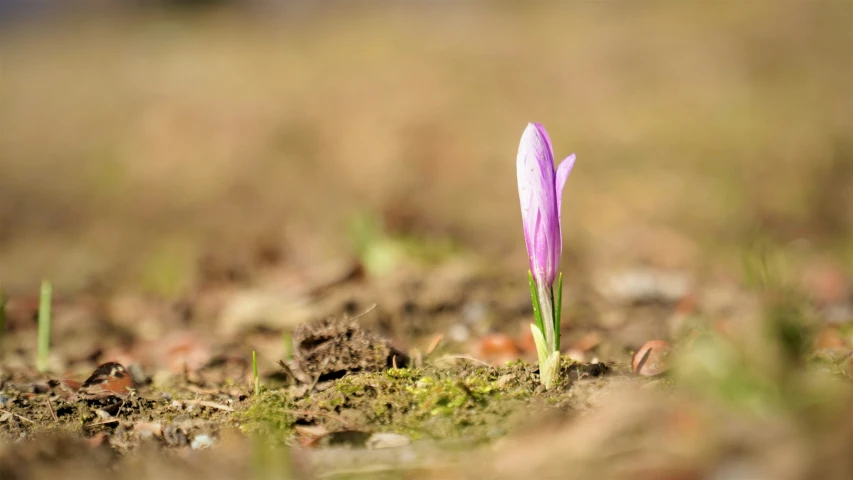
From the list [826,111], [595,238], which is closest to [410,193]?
[595,238]

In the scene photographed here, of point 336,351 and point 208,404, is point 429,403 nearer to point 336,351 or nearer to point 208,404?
point 336,351

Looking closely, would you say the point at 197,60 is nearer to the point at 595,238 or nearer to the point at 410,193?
the point at 410,193

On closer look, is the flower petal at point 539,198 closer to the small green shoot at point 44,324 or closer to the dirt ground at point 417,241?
the dirt ground at point 417,241

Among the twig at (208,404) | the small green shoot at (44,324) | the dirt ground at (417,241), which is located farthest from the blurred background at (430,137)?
the twig at (208,404)

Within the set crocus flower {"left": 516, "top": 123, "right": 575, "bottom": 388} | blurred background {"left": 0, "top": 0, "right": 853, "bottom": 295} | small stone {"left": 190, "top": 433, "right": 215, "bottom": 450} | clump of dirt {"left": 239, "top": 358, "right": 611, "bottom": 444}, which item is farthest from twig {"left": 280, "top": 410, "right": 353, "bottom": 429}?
blurred background {"left": 0, "top": 0, "right": 853, "bottom": 295}

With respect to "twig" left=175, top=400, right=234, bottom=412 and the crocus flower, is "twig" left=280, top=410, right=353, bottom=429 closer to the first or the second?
"twig" left=175, top=400, right=234, bottom=412

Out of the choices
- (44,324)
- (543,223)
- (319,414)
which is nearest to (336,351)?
(319,414)
